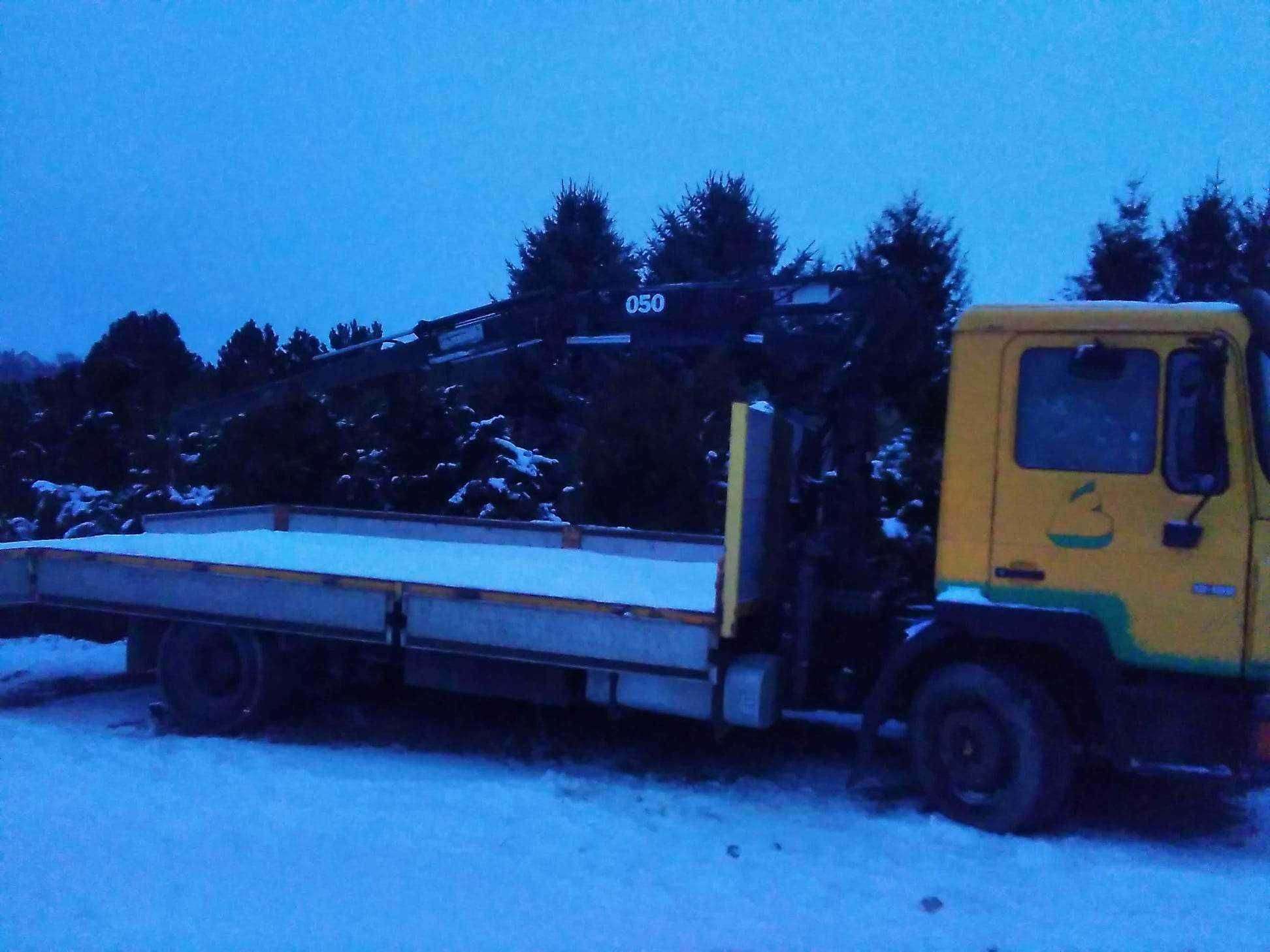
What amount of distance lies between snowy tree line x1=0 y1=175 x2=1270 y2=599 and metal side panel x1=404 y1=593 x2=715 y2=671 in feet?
4.58

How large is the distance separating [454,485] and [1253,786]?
31.8 feet

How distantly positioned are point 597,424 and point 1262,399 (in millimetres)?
Answer: 7326

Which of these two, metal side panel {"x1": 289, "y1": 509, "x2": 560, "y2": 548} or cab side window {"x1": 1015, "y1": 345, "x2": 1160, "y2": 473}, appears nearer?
cab side window {"x1": 1015, "y1": 345, "x2": 1160, "y2": 473}

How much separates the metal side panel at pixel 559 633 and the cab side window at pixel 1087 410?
6.68 ft

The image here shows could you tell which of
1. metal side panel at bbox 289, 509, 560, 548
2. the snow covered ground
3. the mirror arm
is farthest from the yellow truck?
metal side panel at bbox 289, 509, 560, 548

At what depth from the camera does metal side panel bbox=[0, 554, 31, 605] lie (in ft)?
26.4

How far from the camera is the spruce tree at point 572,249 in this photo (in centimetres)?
2359

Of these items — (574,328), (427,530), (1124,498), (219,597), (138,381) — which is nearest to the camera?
(1124,498)

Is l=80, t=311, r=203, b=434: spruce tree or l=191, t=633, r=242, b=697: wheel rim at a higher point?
l=80, t=311, r=203, b=434: spruce tree

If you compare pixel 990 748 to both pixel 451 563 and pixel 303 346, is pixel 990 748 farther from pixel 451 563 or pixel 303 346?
pixel 303 346

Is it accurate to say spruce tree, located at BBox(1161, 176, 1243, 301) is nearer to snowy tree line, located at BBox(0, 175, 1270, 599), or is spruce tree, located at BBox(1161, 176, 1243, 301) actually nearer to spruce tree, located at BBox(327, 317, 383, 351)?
snowy tree line, located at BBox(0, 175, 1270, 599)

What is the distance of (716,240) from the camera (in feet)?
73.8

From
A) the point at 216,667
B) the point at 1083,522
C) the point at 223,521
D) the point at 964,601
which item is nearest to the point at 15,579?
the point at 216,667

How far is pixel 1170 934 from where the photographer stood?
4715 millimetres
